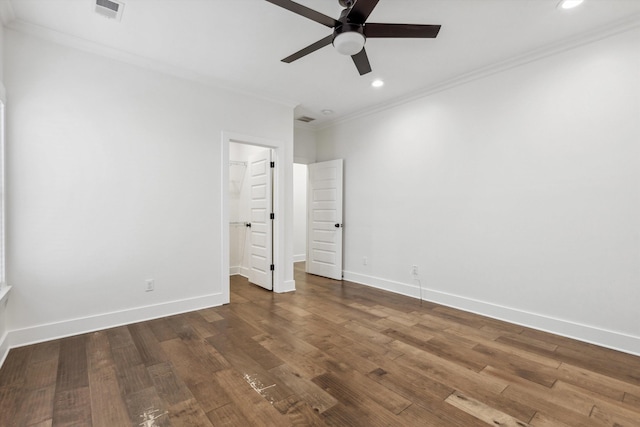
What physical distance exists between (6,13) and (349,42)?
2887mm

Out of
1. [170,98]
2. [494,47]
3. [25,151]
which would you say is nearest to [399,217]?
[494,47]

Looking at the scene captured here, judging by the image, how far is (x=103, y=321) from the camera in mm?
3057

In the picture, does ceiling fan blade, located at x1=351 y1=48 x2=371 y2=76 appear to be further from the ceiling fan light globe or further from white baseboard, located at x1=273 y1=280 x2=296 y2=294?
white baseboard, located at x1=273 y1=280 x2=296 y2=294

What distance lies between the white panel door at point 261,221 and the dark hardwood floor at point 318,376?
1.31 m

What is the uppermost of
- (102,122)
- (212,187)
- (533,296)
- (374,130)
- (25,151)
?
(374,130)

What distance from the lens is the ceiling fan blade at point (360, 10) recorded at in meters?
1.90

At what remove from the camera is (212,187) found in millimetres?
3803

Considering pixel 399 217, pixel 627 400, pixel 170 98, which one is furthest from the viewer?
pixel 399 217

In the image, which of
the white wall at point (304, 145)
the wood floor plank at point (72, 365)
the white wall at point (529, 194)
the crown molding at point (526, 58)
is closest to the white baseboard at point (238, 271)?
the white wall at point (304, 145)

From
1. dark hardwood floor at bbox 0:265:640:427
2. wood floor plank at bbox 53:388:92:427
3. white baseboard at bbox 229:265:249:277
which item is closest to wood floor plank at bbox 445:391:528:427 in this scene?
dark hardwood floor at bbox 0:265:640:427

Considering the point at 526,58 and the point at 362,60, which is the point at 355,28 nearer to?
the point at 362,60

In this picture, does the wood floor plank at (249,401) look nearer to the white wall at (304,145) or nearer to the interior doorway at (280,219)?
the interior doorway at (280,219)

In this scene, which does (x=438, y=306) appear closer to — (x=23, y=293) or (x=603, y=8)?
(x=603, y=8)

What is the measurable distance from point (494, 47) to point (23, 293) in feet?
16.9
